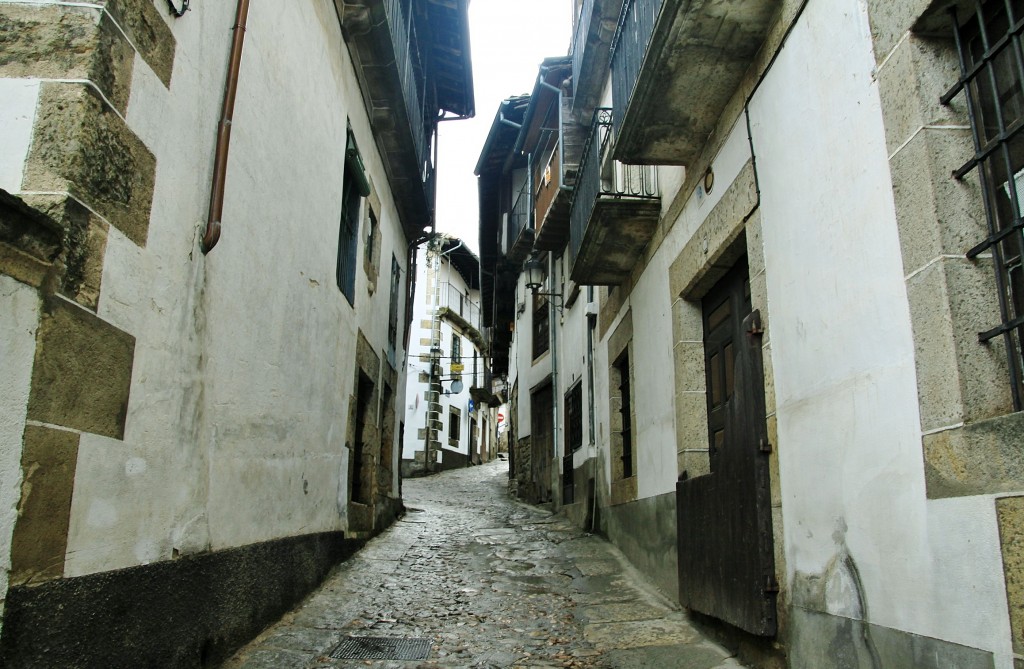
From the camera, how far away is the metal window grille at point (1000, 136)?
2230mm

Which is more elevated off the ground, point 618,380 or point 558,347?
point 558,347

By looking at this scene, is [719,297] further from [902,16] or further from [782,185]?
[902,16]

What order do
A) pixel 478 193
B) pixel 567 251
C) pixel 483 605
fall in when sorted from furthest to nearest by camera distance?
1. pixel 478 193
2. pixel 567 251
3. pixel 483 605

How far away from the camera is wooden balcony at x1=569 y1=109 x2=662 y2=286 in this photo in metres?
6.41

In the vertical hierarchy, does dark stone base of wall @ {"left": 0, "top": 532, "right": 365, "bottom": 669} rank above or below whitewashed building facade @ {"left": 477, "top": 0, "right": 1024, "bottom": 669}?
below

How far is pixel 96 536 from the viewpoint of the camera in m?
2.75

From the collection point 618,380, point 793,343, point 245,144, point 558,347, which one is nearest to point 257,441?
point 245,144

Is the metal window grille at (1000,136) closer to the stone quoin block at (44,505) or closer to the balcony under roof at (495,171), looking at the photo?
the stone quoin block at (44,505)

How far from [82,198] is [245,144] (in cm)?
169

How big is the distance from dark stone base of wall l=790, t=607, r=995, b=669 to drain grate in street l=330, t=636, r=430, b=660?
2133 millimetres

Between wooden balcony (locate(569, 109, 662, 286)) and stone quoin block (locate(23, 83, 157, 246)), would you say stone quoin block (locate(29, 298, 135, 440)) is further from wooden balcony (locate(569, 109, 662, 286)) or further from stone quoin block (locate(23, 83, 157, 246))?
wooden balcony (locate(569, 109, 662, 286))

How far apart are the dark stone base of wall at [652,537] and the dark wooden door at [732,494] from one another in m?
0.36

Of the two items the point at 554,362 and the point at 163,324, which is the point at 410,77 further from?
the point at 163,324

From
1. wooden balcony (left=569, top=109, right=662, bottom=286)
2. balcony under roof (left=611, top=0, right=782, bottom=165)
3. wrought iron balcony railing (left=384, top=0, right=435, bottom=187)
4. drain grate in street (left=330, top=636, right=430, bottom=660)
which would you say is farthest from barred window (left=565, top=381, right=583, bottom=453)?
drain grate in street (left=330, top=636, right=430, bottom=660)
